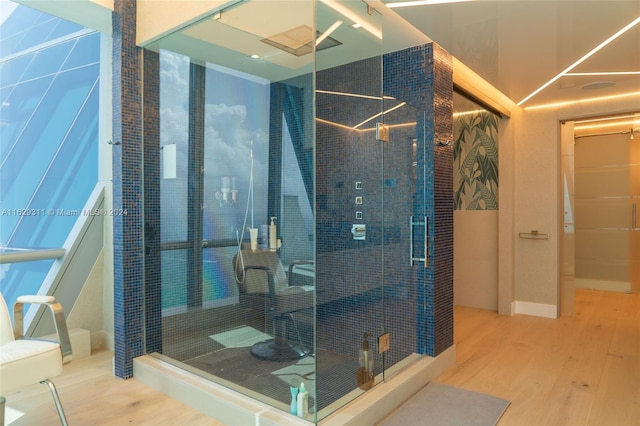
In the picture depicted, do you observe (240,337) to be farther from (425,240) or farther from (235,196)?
(425,240)

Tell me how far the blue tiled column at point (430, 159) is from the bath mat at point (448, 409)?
1.28 feet

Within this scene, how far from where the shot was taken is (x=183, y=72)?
3100mm

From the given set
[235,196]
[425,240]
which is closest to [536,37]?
[425,240]

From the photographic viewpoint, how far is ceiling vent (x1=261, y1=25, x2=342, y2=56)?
7.57 ft

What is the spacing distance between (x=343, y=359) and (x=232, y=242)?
1165 mm

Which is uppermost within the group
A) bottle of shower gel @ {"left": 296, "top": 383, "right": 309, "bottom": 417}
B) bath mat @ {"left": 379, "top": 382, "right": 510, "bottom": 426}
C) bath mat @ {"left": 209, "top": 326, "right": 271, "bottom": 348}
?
bath mat @ {"left": 209, "top": 326, "right": 271, "bottom": 348}

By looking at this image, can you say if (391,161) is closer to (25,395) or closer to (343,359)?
(343,359)

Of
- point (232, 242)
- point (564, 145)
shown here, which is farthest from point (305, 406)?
point (564, 145)

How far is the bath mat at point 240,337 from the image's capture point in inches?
116

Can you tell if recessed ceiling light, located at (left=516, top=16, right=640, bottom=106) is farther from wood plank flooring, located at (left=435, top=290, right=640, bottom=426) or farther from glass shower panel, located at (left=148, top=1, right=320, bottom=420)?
wood plank flooring, located at (left=435, top=290, right=640, bottom=426)

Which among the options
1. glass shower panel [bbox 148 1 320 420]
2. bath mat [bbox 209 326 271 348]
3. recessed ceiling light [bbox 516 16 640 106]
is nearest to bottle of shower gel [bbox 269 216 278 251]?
glass shower panel [bbox 148 1 320 420]

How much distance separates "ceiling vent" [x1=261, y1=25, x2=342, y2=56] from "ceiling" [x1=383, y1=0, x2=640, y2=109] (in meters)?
0.47

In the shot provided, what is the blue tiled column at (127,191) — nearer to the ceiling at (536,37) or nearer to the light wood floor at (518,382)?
the light wood floor at (518,382)

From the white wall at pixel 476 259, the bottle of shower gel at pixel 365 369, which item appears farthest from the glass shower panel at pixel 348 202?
the white wall at pixel 476 259
